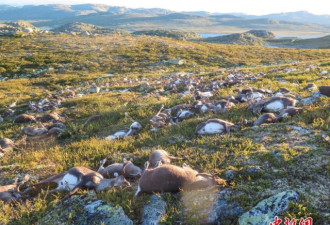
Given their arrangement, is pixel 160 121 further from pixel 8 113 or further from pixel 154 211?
pixel 8 113

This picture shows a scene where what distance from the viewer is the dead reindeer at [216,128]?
704 centimetres

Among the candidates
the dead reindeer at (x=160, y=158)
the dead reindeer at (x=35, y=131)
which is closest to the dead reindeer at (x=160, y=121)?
the dead reindeer at (x=160, y=158)

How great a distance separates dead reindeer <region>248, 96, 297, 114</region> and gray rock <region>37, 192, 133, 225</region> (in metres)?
5.96

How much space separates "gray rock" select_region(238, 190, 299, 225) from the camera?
3530 mm

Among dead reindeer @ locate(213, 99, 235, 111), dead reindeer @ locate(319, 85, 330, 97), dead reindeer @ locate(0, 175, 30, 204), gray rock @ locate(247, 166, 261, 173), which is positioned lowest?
dead reindeer @ locate(0, 175, 30, 204)

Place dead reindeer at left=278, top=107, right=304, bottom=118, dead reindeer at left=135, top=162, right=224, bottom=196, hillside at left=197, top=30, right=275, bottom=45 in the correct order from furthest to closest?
hillside at left=197, top=30, right=275, bottom=45
dead reindeer at left=278, top=107, right=304, bottom=118
dead reindeer at left=135, top=162, right=224, bottom=196

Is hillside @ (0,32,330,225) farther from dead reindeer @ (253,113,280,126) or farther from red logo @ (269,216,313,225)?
red logo @ (269,216,313,225)

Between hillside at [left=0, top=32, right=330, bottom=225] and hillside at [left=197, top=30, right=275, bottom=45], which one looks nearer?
hillside at [left=0, top=32, right=330, bottom=225]

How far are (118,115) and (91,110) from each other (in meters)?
2.47

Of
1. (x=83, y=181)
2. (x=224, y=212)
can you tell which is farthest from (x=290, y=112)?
(x=83, y=181)

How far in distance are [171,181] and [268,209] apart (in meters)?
1.61

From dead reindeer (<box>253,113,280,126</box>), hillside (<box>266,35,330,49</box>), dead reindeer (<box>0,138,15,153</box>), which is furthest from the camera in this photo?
hillside (<box>266,35,330,49</box>)

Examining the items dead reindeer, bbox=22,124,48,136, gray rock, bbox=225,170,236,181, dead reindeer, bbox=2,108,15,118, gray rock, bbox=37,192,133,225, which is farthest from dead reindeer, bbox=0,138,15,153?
gray rock, bbox=225,170,236,181

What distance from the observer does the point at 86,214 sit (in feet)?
13.8
